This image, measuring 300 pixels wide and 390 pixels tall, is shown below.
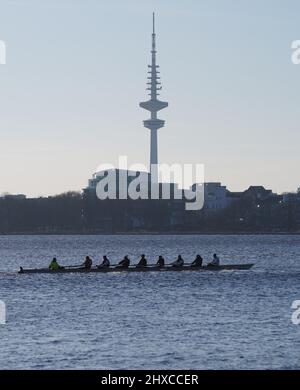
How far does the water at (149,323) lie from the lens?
4247 centimetres

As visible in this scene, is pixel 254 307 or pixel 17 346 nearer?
pixel 17 346

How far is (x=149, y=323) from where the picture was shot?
5534cm

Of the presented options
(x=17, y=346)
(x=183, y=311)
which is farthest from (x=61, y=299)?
(x=17, y=346)

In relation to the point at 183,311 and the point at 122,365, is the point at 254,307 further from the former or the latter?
the point at 122,365

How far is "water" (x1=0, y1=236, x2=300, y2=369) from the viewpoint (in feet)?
139

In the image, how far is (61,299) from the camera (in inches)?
2783

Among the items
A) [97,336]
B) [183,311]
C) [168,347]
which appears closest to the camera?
[168,347]

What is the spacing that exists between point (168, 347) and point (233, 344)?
284 cm
